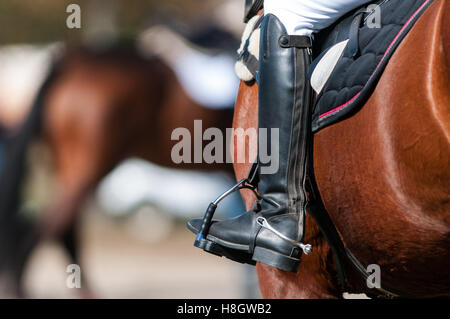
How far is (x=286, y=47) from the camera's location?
237cm

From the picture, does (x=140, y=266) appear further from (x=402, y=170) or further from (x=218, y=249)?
(x=402, y=170)

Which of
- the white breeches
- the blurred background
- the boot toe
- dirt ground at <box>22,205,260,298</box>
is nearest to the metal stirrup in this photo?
the boot toe

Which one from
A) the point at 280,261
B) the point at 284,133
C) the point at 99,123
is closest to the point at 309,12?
the point at 284,133

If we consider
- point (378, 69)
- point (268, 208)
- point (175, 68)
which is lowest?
point (268, 208)

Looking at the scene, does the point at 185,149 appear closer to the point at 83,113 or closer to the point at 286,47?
the point at 83,113

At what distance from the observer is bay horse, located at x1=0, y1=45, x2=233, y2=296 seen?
6.23 metres

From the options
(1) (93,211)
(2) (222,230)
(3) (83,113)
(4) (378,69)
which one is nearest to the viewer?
(4) (378,69)

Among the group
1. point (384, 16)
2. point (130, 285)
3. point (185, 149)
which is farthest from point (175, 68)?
point (384, 16)

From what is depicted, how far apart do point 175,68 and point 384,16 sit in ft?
14.3

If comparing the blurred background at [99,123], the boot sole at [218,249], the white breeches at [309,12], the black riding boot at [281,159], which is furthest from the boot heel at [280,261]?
the blurred background at [99,123]

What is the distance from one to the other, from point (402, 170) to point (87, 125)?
4.60m

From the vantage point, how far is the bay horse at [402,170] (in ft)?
6.21

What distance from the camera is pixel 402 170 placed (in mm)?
1996
